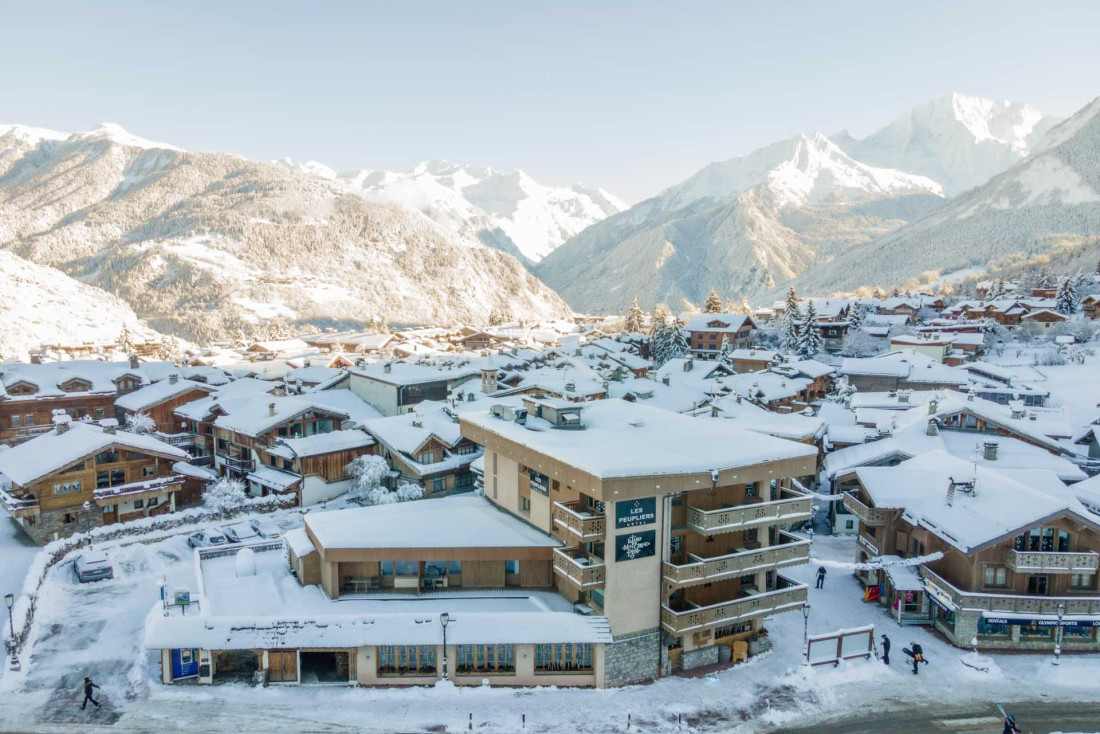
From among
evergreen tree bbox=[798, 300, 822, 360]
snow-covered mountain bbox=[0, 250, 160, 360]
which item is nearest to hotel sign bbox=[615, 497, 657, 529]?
evergreen tree bbox=[798, 300, 822, 360]

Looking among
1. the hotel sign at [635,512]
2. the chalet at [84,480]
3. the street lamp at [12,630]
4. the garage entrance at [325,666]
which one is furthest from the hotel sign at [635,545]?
the chalet at [84,480]

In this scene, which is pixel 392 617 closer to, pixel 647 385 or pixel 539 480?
pixel 539 480

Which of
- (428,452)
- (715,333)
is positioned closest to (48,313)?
(428,452)

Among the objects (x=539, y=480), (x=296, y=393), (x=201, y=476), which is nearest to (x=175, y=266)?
(x=296, y=393)

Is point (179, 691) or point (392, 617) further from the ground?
point (392, 617)

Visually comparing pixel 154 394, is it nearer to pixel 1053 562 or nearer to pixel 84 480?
pixel 84 480

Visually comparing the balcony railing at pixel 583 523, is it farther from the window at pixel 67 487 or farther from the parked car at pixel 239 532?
the window at pixel 67 487
